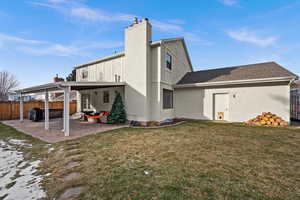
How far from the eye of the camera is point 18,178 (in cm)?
268

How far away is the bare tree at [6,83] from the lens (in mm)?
22500

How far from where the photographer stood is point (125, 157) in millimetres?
3523

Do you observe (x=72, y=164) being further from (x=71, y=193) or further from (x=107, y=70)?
(x=107, y=70)

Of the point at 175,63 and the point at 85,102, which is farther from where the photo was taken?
the point at 85,102

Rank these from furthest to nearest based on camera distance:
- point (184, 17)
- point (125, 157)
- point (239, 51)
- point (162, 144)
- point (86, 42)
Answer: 1. point (239, 51)
2. point (86, 42)
3. point (184, 17)
4. point (162, 144)
5. point (125, 157)

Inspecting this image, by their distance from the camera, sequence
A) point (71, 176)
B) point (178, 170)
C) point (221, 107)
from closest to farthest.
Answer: point (71, 176) → point (178, 170) → point (221, 107)

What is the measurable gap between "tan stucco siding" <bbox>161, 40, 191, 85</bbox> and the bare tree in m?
29.7

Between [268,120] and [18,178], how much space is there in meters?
11.4

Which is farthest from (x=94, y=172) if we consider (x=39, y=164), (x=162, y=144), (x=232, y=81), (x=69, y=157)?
(x=232, y=81)

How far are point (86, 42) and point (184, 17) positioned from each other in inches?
346

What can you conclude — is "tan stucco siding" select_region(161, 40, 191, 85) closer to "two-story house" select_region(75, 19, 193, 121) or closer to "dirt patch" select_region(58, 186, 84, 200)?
"two-story house" select_region(75, 19, 193, 121)

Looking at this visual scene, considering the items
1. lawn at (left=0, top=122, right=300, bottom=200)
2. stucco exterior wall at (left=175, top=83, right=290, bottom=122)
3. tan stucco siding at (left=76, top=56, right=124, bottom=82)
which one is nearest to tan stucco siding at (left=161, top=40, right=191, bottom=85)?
stucco exterior wall at (left=175, top=83, right=290, bottom=122)

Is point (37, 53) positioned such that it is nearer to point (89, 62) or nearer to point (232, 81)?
point (89, 62)

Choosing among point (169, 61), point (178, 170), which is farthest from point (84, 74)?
point (178, 170)
